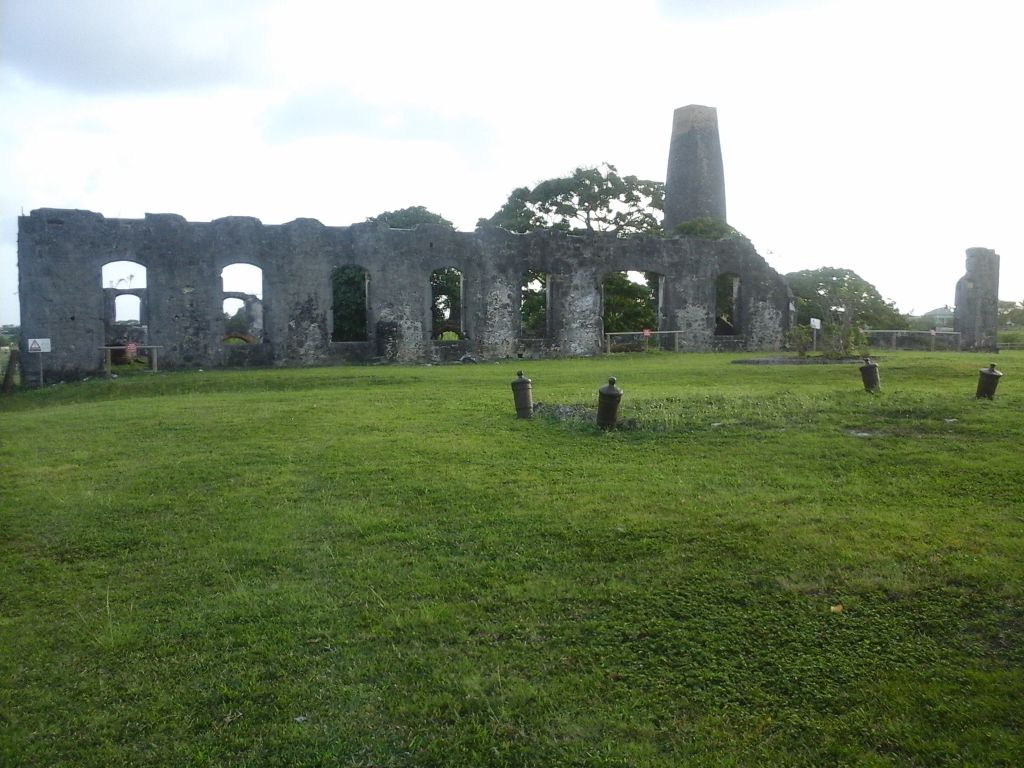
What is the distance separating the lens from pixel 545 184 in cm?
3884

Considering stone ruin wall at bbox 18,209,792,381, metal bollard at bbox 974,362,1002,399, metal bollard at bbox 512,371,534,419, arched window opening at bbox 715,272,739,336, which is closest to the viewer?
metal bollard at bbox 512,371,534,419

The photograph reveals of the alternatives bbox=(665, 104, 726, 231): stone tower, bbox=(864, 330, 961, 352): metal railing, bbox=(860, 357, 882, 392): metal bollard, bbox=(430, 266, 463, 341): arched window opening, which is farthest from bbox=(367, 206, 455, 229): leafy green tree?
bbox=(860, 357, 882, 392): metal bollard

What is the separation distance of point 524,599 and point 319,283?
1905cm

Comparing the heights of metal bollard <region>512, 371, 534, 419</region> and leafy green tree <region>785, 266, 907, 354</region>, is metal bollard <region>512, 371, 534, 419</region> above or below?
below

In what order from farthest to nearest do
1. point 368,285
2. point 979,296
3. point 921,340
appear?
point 979,296 → point 921,340 → point 368,285

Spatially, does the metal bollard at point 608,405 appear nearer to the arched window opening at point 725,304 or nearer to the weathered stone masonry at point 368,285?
the weathered stone masonry at point 368,285

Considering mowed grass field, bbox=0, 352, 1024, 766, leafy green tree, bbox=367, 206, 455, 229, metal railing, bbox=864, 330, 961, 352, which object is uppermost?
leafy green tree, bbox=367, 206, 455, 229

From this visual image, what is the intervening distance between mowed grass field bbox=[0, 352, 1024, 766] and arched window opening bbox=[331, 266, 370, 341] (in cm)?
2089

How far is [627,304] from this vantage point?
31.5 m

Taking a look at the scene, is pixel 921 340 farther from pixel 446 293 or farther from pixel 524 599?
pixel 524 599

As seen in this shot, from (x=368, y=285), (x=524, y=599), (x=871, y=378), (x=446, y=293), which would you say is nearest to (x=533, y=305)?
(x=446, y=293)

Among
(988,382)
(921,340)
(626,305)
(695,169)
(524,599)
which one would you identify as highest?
(695,169)

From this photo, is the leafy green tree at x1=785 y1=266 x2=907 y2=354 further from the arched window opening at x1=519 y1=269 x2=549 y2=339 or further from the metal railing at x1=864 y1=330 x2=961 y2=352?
the arched window opening at x1=519 y1=269 x2=549 y2=339

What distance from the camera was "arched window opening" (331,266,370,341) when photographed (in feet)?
99.1
